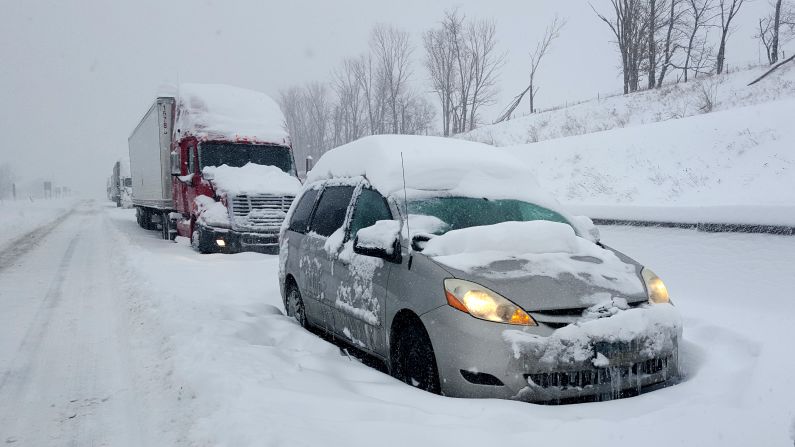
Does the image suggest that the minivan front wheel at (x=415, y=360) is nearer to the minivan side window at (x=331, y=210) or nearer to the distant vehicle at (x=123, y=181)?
the minivan side window at (x=331, y=210)

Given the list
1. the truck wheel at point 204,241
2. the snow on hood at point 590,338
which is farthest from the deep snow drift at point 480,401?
the truck wheel at point 204,241

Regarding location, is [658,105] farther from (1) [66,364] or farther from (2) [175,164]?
(1) [66,364]

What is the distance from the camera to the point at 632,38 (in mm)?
36625

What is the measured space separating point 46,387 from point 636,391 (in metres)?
4.34

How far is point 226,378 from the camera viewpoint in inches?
146

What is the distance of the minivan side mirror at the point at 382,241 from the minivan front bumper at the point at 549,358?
685 millimetres

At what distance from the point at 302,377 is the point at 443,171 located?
2.04 metres

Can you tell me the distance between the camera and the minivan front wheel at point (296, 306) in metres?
5.57

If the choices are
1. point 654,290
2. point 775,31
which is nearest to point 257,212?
point 654,290

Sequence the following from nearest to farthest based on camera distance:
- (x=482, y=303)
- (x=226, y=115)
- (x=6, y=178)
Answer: (x=482, y=303) < (x=226, y=115) < (x=6, y=178)

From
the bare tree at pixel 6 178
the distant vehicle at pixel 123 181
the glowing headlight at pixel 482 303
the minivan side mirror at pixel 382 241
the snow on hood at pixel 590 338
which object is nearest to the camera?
the snow on hood at pixel 590 338

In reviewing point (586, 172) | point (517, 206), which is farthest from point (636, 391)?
point (586, 172)

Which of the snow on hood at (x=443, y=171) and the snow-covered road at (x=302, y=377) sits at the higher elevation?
the snow on hood at (x=443, y=171)

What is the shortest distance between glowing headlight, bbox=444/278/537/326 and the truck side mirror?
38.7 ft
